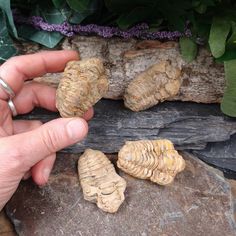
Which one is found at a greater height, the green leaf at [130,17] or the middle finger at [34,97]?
the green leaf at [130,17]

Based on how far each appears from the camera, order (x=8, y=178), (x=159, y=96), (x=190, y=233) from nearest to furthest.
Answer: (x=8, y=178)
(x=190, y=233)
(x=159, y=96)

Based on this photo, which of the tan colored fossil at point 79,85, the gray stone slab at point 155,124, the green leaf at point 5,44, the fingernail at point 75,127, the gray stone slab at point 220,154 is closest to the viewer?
the fingernail at point 75,127

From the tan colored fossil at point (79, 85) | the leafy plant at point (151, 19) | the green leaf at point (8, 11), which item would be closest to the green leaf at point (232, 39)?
the leafy plant at point (151, 19)

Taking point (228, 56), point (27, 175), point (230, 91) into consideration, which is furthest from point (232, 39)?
point (27, 175)

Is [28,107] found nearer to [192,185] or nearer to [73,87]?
[73,87]

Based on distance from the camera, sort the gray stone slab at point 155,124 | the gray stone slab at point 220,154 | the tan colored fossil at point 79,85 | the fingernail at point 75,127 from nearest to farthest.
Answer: the fingernail at point 75,127 < the tan colored fossil at point 79,85 < the gray stone slab at point 155,124 < the gray stone slab at point 220,154

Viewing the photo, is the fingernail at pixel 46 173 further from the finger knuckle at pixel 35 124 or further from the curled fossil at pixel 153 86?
the curled fossil at pixel 153 86

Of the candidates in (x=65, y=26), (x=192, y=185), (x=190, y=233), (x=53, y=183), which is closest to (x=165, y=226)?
(x=190, y=233)
